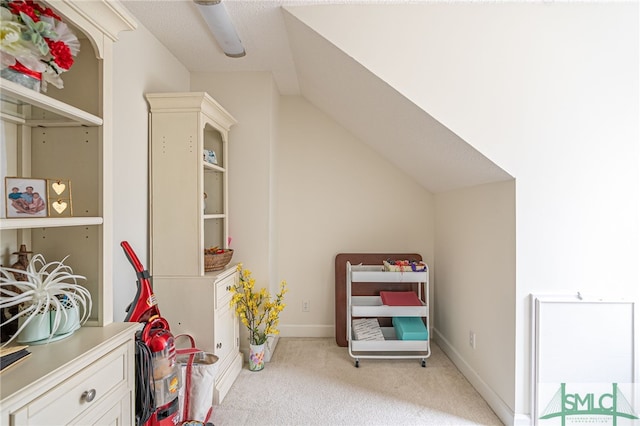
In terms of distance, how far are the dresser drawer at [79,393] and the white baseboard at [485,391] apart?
6.59 feet

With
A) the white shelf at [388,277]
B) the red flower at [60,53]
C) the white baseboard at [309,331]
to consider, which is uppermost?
the red flower at [60,53]

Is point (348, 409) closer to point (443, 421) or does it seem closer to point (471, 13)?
point (443, 421)

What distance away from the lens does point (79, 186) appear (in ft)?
4.57

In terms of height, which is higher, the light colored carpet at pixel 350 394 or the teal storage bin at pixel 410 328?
the teal storage bin at pixel 410 328

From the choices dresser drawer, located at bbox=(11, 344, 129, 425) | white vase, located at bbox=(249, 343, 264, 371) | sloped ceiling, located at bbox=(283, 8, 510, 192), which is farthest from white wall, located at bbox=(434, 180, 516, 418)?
dresser drawer, located at bbox=(11, 344, 129, 425)

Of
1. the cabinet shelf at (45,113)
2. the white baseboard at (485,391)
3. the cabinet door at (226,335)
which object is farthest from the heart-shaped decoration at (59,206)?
the white baseboard at (485,391)

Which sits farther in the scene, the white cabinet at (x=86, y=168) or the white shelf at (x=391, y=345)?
the white shelf at (x=391, y=345)

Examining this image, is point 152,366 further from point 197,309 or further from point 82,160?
point 82,160

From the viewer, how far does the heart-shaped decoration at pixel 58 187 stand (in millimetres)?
1276

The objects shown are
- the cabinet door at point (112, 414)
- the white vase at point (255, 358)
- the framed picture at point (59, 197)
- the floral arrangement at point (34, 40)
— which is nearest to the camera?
the floral arrangement at point (34, 40)

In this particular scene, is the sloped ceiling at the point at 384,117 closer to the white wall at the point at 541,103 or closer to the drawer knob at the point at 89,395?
the white wall at the point at 541,103

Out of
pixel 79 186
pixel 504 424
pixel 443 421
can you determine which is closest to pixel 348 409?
pixel 443 421

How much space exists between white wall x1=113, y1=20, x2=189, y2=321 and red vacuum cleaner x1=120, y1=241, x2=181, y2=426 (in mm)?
269

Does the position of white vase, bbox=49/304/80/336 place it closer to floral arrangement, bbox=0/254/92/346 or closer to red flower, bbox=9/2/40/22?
floral arrangement, bbox=0/254/92/346
